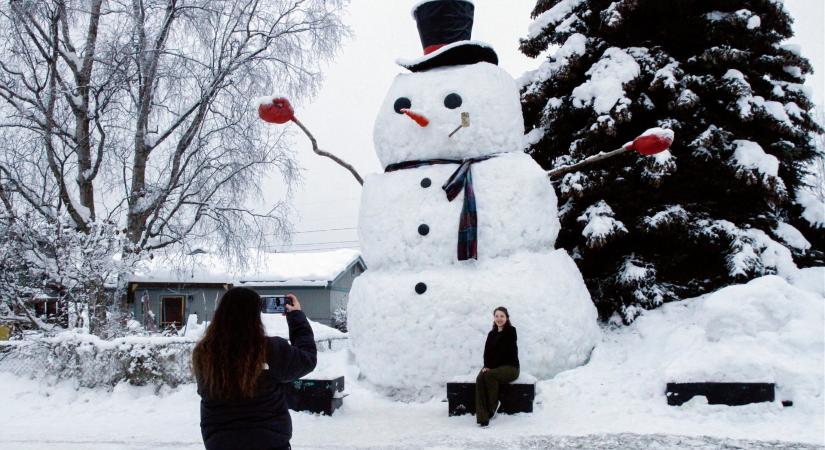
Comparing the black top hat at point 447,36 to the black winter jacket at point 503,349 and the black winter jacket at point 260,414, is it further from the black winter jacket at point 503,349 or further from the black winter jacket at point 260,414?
the black winter jacket at point 260,414

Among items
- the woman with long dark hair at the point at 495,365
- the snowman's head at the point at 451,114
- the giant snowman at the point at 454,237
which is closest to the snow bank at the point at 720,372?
the giant snowman at the point at 454,237

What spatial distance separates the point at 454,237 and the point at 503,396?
189cm

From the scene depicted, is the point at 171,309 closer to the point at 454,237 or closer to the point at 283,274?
the point at 283,274

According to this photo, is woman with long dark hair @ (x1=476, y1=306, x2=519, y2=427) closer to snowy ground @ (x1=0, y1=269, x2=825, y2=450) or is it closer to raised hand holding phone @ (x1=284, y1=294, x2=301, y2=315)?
snowy ground @ (x1=0, y1=269, x2=825, y2=450)

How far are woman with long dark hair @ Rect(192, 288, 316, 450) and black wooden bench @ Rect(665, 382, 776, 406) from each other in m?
4.88

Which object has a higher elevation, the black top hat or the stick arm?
the black top hat

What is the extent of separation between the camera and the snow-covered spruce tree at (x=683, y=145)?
8.67 meters

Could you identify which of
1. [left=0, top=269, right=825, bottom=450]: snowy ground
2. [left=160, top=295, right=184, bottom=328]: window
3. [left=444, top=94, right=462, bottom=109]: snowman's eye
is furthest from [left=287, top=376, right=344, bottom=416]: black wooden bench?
[left=160, top=295, right=184, bottom=328]: window

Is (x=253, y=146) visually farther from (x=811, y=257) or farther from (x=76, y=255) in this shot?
(x=811, y=257)

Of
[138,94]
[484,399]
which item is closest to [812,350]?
[484,399]

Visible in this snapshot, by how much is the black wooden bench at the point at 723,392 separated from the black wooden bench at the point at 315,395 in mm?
3400

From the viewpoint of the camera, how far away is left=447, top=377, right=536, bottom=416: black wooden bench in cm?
670

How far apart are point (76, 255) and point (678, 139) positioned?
29.6 ft

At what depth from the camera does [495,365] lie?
21.8 ft
